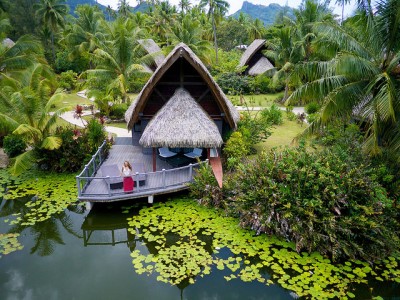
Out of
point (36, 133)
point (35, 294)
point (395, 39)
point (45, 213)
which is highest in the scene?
point (395, 39)

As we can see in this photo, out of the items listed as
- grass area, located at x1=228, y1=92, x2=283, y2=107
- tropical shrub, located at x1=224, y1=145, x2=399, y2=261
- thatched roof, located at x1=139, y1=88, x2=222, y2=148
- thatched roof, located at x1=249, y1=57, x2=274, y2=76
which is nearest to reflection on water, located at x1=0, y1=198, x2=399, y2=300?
tropical shrub, located at x1=224, y1=145, x2=399, y2=261

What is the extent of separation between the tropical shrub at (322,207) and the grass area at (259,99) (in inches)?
637

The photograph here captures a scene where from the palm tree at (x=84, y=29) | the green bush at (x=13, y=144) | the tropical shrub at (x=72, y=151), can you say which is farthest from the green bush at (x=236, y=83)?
the green bush at (x=13, y=144)

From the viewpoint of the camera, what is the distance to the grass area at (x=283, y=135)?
677 inches

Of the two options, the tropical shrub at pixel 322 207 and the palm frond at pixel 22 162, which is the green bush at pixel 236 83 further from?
the tropical shrub at pixel 322 207

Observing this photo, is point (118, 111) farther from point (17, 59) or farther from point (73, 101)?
point (73, 101)

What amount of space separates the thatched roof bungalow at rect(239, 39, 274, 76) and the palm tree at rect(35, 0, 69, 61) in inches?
859

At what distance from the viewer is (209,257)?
29.0 ft

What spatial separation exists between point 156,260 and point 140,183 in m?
3.33

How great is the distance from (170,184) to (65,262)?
4225mm

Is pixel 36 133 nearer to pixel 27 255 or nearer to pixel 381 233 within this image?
pixel 27 255

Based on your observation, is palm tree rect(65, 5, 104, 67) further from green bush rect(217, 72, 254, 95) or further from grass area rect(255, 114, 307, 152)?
grass area rect(255, 114, 307, 152)

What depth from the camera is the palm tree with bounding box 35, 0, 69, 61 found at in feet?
117

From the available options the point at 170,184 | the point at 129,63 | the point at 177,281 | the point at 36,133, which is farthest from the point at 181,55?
the point at 129,63
